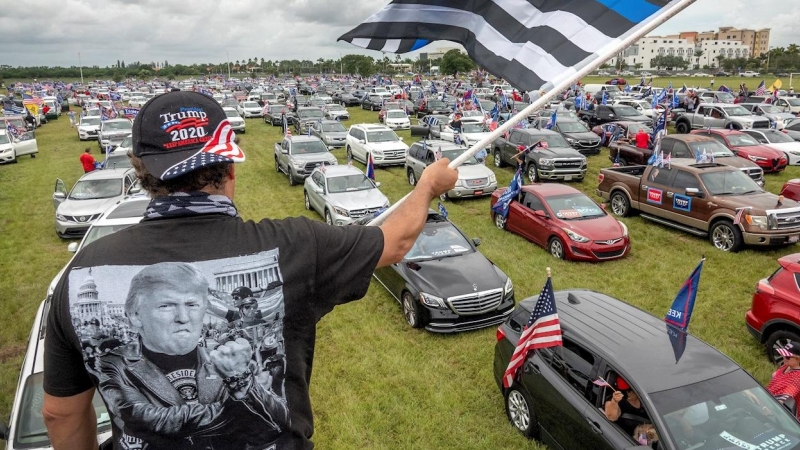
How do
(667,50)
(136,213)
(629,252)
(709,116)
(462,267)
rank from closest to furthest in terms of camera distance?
1. (462,267)
2. (136,213)
3. (629,252)
4. (709,116)
5. (667,50)

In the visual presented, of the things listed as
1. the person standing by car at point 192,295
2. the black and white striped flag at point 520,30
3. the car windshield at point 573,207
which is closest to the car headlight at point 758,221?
the car windshield at point 573,207

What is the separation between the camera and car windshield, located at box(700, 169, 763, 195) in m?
12.7

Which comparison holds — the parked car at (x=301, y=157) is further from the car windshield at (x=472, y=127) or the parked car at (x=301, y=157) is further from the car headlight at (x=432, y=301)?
the car headlight at (x=432, y=301)

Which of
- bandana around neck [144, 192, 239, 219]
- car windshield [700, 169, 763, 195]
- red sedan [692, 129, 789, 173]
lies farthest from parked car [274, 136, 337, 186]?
bandana around neck [144, 192, 239, 219]

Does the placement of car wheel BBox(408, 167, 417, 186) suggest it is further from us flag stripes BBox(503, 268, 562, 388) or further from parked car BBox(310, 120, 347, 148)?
us flag stripes BBox(503, 268, 562, 388)

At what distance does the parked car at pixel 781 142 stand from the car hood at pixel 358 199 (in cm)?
1594

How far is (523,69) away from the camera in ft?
10.1

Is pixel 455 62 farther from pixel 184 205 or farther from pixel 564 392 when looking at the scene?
pixel 184 205

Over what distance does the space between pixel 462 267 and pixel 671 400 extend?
4982 mm

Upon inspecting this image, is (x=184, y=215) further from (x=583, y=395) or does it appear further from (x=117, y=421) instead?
(x=583, y=395)

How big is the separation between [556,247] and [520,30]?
31.7 feet

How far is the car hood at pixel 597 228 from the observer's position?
38.7 ft

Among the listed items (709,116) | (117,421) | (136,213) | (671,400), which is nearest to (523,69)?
(117,421)

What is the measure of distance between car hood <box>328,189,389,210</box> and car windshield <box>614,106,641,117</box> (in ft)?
64.0
